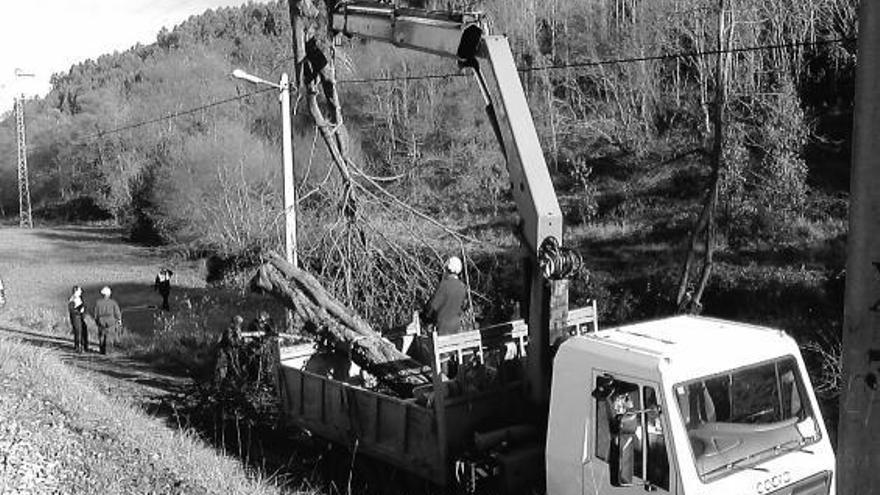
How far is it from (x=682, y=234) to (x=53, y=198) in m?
60.8

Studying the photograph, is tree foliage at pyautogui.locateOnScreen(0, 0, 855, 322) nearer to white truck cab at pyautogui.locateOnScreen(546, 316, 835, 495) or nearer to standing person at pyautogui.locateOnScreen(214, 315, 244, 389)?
standing person at pyautogui.locateOnScreen(214, 315, 244, 389)

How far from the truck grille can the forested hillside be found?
21.6ft

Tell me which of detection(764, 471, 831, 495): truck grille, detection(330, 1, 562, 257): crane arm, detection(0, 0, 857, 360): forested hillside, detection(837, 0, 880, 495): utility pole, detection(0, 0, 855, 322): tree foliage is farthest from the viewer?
detection(0, 0, 855, 322): tree foliage

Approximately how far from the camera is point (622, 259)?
87.7ft

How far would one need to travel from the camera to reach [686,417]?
18.2ft

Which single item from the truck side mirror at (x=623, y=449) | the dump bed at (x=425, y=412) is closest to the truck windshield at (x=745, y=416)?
the truck side mirror at (x=623, y=449)

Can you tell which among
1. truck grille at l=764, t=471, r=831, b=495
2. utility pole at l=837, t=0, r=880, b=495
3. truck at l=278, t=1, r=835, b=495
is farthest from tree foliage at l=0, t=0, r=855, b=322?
utility pole at l=837, t=0, r=880, b=495

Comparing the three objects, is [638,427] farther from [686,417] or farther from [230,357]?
[230,357]

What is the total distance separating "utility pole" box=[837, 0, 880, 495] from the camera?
4.94 feet

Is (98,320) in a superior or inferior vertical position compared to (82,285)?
superior

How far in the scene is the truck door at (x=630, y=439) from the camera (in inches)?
214

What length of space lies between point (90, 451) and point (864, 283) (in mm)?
6921

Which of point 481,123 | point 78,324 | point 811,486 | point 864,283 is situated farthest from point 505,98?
point 481,123

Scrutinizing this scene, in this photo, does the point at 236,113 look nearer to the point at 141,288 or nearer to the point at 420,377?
the point at 141,288
